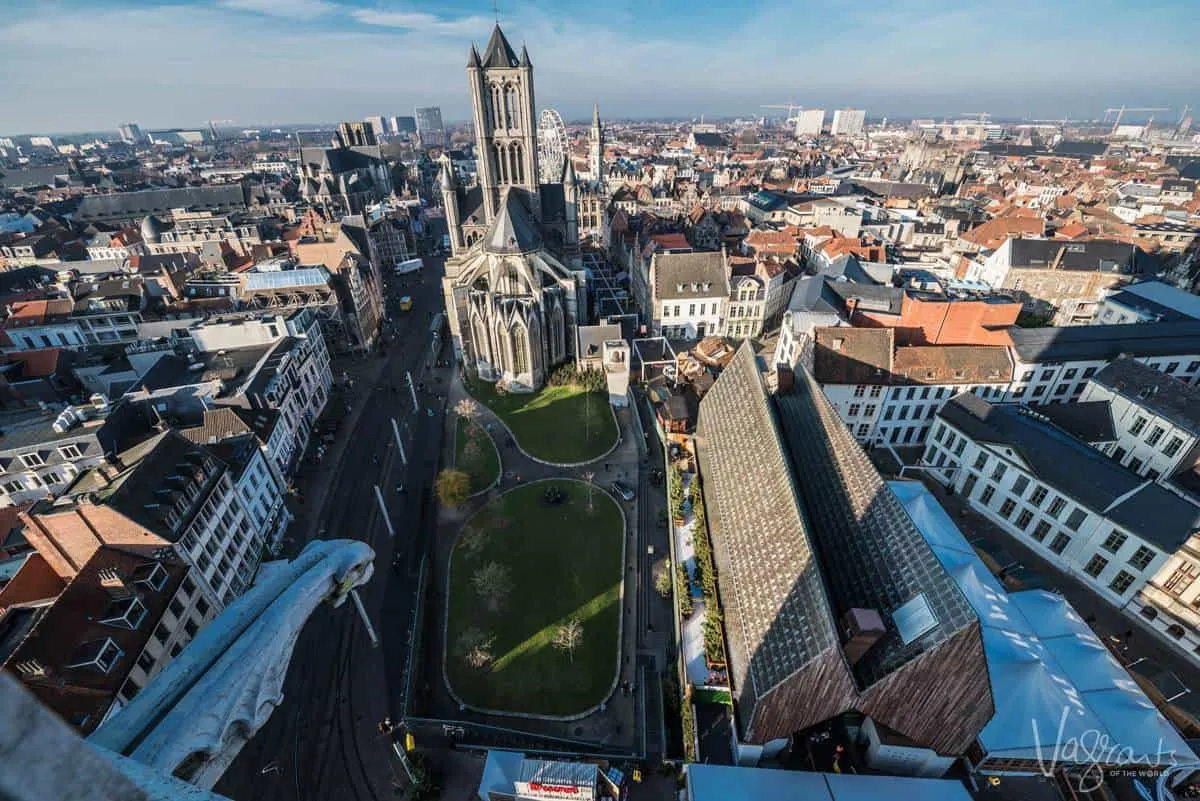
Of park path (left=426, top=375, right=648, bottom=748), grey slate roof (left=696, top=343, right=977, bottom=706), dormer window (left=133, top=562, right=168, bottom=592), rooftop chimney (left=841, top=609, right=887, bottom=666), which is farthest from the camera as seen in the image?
park path (left=426, top=375, right=648, bottom=748)

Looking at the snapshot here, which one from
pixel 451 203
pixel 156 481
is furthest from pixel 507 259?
pixel 156 481

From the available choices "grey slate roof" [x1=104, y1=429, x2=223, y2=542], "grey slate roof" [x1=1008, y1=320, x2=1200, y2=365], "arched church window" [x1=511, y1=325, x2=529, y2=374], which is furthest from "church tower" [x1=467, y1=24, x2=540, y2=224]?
"grey slate roof" [x1=1008, y1=320, x2=1200, y2=365]

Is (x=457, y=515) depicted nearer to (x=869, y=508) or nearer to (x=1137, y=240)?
(x=869, y=508)

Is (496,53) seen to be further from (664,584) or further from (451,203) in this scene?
(664,584)

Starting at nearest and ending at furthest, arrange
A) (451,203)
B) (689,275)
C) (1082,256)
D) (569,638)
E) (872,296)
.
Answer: (569,638)
(872,296)
(689,275)
(451,203)
(1082,256)

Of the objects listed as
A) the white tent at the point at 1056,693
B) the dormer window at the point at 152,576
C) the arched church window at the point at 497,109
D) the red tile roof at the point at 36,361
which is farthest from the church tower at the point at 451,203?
the white tent at the point at 1056,693

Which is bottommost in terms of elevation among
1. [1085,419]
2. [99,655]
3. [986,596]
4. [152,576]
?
[986,596]

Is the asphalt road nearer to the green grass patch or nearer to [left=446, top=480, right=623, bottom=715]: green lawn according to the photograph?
[left=446, top=480, right=623, bottom=715]: green lawn
